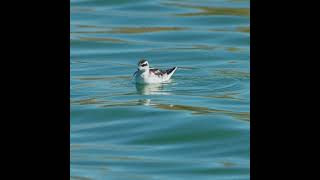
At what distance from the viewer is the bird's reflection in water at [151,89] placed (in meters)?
10.7

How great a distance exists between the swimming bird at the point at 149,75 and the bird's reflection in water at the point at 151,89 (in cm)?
6

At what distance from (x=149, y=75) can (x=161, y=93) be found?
1.02 feet

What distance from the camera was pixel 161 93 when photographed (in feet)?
34.9

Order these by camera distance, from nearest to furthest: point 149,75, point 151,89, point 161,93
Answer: point 161,93
point 149,75
point 151,89

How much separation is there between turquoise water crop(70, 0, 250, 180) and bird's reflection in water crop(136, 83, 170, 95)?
18 millimetres

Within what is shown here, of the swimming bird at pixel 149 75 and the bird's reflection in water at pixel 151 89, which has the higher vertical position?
the swimming bird at pixel 149 75

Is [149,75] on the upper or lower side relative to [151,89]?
Answer: upper

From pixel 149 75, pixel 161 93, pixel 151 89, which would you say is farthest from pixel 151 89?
pixel 161 93

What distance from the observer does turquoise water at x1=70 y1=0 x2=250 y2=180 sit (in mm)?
7336

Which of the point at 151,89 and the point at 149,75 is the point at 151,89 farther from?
the point at 149,75
